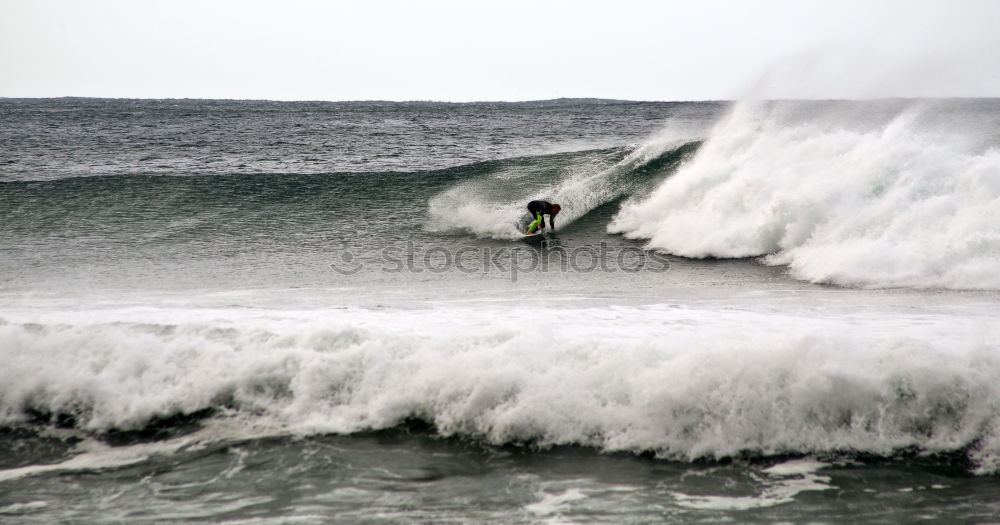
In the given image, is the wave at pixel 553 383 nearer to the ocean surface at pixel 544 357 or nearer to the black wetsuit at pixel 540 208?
the ocean surface at pixel 544 357

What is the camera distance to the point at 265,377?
18.1ft

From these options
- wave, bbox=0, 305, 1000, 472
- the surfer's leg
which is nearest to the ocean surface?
wave, bbox=0, 305, 1000, 472

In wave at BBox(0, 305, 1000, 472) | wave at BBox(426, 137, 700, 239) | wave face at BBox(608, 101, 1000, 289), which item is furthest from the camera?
wave at BBox(426, 137, 700, 239)

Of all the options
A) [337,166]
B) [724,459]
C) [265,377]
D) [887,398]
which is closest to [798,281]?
[887,398]

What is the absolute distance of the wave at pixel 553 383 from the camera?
4.76m

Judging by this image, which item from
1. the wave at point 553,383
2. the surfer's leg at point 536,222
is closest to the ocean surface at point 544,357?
the wave at point 553,383

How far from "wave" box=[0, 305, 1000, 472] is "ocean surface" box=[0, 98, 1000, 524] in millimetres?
19

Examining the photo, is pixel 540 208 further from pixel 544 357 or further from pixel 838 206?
pixel 544 357

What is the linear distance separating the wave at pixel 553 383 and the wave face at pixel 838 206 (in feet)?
9.49

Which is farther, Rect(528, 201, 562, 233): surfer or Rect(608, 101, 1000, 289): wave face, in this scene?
Rect(528, 201, 562, 233): surfer

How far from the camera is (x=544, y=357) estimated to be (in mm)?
5492

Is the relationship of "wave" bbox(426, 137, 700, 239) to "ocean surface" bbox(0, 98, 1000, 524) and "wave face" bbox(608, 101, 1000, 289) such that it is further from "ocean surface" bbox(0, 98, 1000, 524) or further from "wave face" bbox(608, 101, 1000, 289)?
"wave face" bbox(608, 101, 1000, 289)

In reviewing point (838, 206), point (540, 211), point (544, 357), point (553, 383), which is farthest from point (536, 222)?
point (553, 383)

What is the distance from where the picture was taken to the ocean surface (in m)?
4.26
